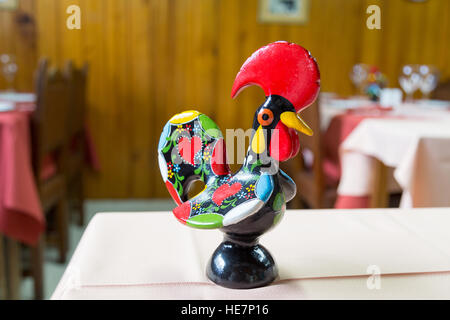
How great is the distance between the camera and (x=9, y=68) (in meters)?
2.58

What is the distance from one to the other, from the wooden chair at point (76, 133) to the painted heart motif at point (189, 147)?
171 centimetres

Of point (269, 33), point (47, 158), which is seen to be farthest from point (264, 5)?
point (47, 158)

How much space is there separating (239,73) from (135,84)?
2.61 m

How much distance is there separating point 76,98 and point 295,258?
76.2 inches

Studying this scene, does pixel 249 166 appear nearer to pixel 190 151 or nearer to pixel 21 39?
pixel 190 151

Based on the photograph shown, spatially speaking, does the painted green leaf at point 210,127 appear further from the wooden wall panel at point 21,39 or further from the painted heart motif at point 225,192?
the wooden wall panel at point 21,39

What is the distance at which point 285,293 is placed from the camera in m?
0.46

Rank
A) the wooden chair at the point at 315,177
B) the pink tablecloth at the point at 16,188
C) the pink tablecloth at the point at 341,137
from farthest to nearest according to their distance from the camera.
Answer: the wooden chair at the point at 315,177 < the pink tablecloth at the point at 341,137 < the pink tablecloth at the point at 16,188

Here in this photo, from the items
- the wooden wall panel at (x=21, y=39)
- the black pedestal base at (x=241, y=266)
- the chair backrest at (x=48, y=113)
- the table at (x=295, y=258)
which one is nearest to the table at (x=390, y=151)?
the table at (x=295, y=258)

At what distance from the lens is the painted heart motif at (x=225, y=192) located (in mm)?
457

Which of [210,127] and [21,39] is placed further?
[21,39]

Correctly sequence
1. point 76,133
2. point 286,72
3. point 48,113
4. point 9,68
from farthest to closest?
point 9,68, point 76,133, point 48,113, point 286,72

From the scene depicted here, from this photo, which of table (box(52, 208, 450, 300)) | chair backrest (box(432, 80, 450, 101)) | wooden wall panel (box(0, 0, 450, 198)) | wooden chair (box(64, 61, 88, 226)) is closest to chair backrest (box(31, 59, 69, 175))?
wooden chair (box(64, 61, 88, 226))

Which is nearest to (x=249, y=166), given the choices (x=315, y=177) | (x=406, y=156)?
(x=406, y=156)
